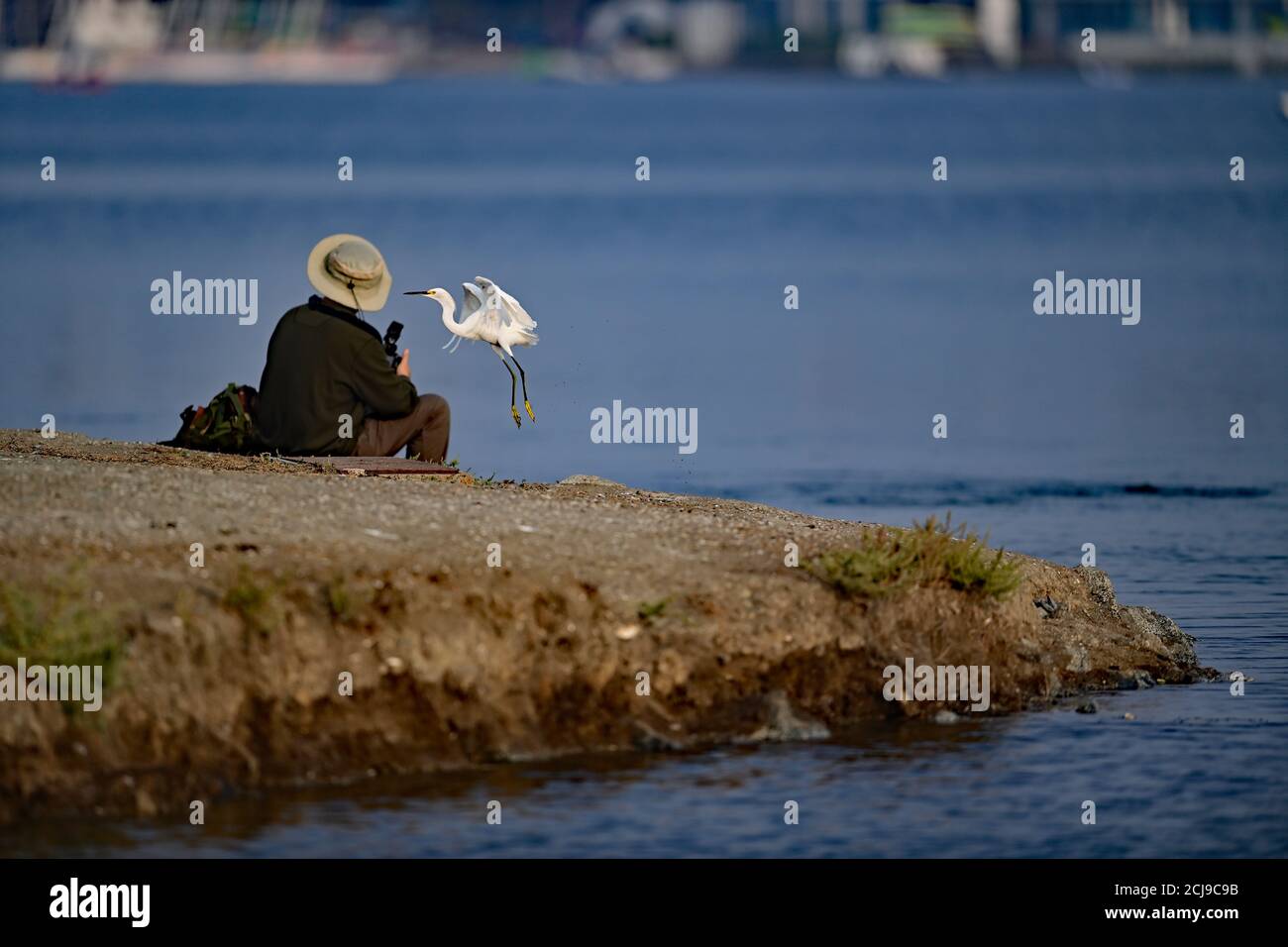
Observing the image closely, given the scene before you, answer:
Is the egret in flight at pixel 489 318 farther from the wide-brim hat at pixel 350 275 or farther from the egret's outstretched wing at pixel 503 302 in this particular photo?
the wide-brim hat at pixel 350 275

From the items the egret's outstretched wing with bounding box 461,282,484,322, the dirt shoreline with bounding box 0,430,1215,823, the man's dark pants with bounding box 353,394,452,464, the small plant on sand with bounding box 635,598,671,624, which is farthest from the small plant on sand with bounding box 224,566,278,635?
the egret's outstretched wing with bounding box 461,282,484,322

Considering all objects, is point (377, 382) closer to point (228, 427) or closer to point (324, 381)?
point (324, 381)

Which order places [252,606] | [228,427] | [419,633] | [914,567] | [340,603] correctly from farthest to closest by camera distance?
1. [228,427]
2. [914,567]
3. [419,633]
4. [340,603]
5. [252,606]

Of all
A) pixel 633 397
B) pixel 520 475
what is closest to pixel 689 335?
pixel 633 397

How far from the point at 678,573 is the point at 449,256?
45809mm

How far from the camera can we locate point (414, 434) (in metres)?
18.7

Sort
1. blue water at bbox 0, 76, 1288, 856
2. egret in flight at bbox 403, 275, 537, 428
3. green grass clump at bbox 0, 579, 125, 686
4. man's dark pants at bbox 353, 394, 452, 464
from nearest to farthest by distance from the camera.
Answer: green grass clump at bbox 0, 579, 125, 686 < blue water at bbox 0, 76, 1288, 856 < egret in flight at bbox 403, 275, 537, 428 < man's dark pants at bbox 353, 394, 452, 464

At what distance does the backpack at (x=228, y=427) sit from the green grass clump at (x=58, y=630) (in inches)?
188

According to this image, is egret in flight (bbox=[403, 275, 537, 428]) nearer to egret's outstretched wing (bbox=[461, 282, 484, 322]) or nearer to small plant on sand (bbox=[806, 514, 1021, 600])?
egret's outstretched wing (bbox=[461, 282, 484, 322])

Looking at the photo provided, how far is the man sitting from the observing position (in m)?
18.0

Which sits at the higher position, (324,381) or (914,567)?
(324,381)

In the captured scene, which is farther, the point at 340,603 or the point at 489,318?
the point at 489,318

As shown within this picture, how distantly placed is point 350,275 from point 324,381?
76cm

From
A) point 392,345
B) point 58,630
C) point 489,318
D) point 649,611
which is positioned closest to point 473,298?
point 489,318
